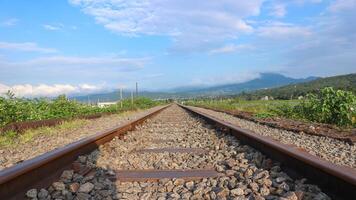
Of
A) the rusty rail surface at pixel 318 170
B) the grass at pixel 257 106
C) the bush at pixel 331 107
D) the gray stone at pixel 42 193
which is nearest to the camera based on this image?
the rusty rail surface at pixel 318 170

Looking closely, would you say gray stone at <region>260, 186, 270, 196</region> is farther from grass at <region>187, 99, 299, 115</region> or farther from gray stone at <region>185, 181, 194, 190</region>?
grass at <region>187, 99, 299, 115</region>

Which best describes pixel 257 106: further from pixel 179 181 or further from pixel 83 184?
pixel 83 184

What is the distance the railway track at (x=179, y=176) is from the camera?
3465 millimetres

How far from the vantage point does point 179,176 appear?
464cm

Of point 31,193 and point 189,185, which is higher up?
point 31,193

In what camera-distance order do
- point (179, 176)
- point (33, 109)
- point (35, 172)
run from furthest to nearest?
point (33, 109) < point (179, 176) < point (35, 172)

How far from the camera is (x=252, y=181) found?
421cm

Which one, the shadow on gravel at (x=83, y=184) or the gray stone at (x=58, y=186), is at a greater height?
the gray stone at (x=58, y=186)

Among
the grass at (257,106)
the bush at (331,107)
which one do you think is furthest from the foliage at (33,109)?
the bush at (331,107)

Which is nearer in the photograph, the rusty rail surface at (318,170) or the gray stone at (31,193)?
the rusty rail surface at (318,170)

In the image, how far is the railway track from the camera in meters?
3.46

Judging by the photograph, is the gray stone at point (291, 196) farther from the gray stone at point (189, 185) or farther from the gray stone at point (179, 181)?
the gray stone at point (179, 181)

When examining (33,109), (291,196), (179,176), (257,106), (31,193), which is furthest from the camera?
(257,106)

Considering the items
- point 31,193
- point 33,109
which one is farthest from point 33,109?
point 31,193
